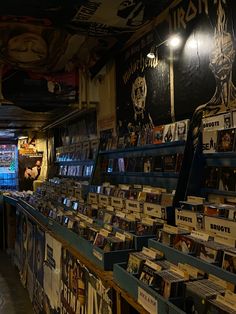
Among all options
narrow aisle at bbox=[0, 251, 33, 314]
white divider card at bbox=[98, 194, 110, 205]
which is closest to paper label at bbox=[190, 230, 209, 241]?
white divider card at bbox=[98, 194, 110, 205]

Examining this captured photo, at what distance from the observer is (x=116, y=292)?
1982mm

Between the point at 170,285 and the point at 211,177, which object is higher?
the point at 211,177

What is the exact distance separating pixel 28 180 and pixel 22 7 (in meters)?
6.85

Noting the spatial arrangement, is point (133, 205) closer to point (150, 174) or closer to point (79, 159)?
point (150, 174)

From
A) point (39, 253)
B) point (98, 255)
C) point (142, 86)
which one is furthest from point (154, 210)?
point (39, 253)

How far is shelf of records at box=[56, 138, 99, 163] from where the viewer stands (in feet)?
17.4

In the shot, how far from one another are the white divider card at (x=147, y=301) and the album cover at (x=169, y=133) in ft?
5.00

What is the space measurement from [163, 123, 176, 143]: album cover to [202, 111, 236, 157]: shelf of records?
0.43 metres

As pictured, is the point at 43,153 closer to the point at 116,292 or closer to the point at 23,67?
the point at 23,67

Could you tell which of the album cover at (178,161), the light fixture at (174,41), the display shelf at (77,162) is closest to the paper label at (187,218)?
the album cover at (178,161)

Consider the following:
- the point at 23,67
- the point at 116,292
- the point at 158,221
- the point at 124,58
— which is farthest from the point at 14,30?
the point at 116,292

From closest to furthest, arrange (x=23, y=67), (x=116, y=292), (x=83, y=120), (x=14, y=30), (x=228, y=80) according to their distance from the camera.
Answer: (x=116, y=292)
(x=228, y=80)
(x=14, y=30)
(x=23, y=67)
(x=83, y=120)

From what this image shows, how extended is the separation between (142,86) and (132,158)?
0.75 metres

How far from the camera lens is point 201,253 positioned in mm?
1752
